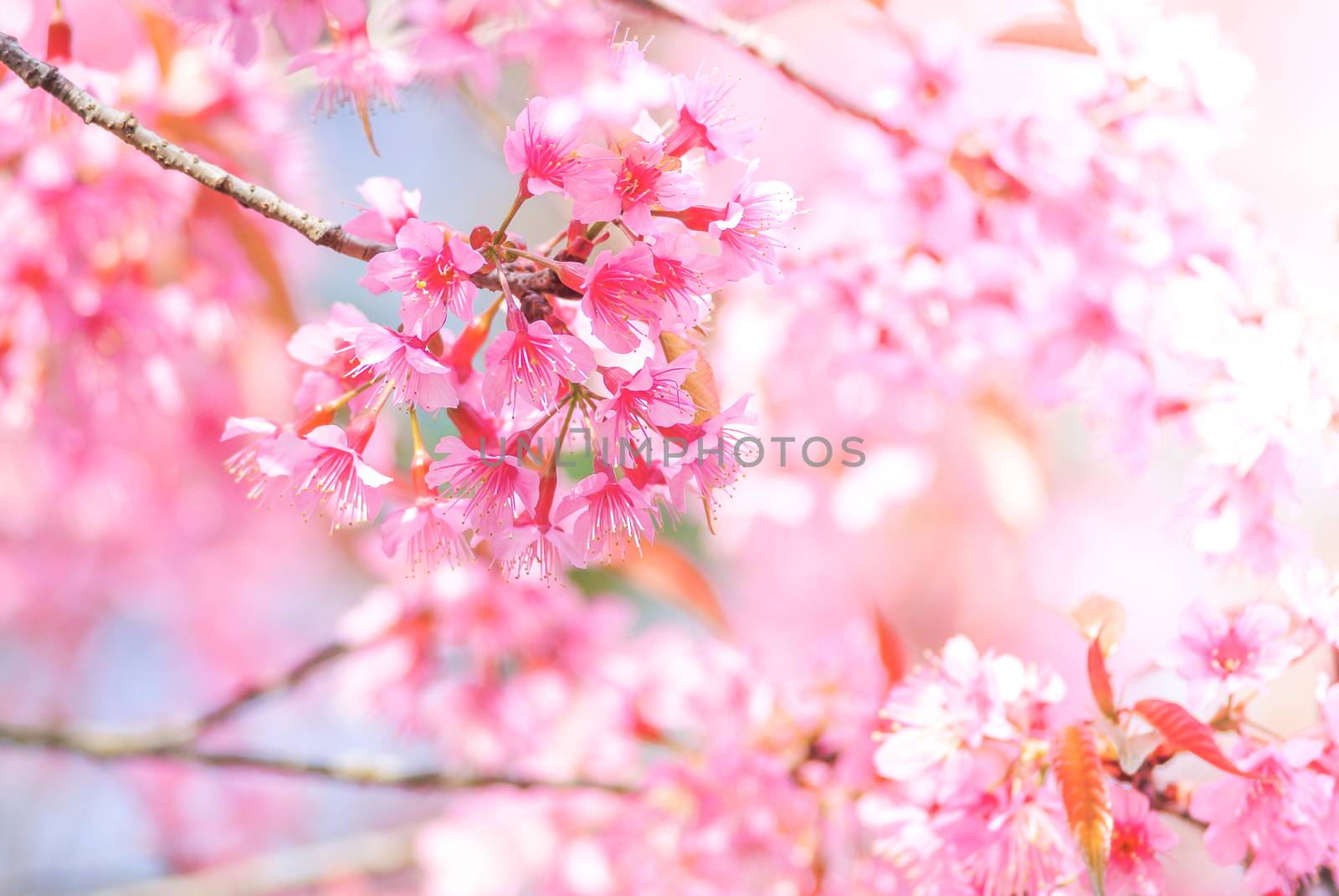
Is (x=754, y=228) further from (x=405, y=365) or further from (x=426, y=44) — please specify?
(x=426, y=44)

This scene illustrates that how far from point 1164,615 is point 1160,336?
6.80 feet

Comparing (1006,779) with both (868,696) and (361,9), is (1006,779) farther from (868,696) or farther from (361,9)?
(361,9)

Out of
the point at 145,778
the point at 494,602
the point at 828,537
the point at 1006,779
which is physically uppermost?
the point at 1006,779

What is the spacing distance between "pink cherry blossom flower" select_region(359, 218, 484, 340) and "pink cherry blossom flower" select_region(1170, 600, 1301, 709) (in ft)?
1.77

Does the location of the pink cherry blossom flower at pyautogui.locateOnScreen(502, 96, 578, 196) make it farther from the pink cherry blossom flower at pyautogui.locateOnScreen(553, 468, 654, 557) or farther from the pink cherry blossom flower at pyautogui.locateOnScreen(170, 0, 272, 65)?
the pink cherry blossom flower at pyautogui.locateOnScreen(170, 0, 272, 65)

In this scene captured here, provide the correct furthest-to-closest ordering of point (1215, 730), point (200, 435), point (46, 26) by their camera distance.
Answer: point (200, 435), point (46, 26), point (1215, 730)

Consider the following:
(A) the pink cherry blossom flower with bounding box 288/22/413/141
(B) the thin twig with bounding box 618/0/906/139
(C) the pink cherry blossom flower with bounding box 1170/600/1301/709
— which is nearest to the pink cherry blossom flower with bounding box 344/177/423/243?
(A) the pink cherry blossom flower with bounding box 288/22/413/141

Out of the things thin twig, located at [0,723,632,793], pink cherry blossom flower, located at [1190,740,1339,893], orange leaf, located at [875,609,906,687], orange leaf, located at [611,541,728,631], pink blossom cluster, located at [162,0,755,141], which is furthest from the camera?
orange leaf, located at [611,541,728,631]

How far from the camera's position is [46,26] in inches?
36.1

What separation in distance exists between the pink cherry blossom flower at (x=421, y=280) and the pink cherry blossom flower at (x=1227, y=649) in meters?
0.54

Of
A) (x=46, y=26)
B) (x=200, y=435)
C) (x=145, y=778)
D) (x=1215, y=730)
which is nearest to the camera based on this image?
(x=1215, y=730)

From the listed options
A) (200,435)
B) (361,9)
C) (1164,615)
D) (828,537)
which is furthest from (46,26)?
(1164,615)

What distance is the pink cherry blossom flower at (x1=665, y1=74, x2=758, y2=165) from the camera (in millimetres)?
623

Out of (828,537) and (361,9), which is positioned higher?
(361,9)
